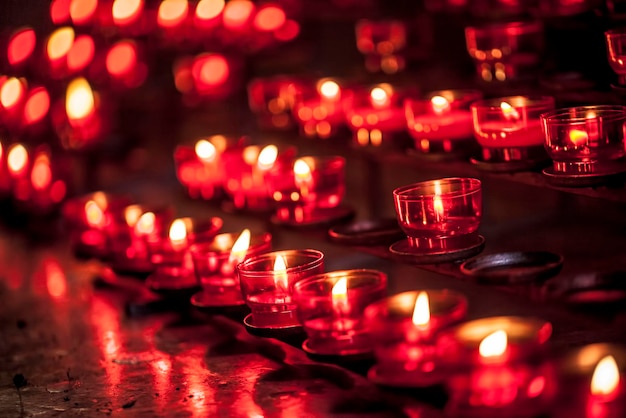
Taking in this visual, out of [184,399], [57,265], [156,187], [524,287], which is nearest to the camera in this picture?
[524,287]

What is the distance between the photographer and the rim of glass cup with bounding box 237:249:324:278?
1.92 meters

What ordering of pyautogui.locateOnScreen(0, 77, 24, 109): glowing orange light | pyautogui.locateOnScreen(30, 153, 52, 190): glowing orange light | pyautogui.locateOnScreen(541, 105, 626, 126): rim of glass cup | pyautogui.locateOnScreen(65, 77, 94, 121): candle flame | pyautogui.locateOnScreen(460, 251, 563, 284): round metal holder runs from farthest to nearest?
pyautogui.locateOnScreen(0, 77, 24, 109): glowing orange light, pyautogui.locateOnScreen(65, 77, 94, 121): candle flame, pyautogui.locateOnScreen(30, 153, 52, 190): glowing orange light, pyautogui.locateOnScreen(541, 105, 626, 126): rim of glass cup, pyautogui.locateOnScreen(460, 251, 563, 284): round metal holder

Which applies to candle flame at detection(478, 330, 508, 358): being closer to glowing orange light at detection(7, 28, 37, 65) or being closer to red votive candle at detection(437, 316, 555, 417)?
red votive candle at detection(437, 316, 555, 417)

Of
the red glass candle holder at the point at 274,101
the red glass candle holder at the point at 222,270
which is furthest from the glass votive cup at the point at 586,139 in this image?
the red glass candle holder at the point at 274,101

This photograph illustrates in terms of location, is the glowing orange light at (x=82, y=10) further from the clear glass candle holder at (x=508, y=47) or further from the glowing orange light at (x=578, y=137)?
the glowing orange light at (x=578, y=137)

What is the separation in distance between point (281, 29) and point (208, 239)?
7.22 ft

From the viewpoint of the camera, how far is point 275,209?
252cm

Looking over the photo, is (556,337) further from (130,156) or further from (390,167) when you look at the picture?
(130,156)

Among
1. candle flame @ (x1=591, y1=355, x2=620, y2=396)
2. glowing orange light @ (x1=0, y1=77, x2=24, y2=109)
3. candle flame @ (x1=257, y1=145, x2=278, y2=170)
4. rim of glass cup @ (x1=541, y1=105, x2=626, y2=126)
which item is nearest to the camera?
candle flame @ (x1=591, y1=355, x2=620, y2=396)

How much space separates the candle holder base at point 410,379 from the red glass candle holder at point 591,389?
0.21 metres

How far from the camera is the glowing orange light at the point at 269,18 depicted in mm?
4324

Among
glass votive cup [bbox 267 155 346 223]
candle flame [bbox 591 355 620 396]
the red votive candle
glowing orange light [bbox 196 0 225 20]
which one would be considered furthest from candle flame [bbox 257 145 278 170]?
glowing orange light [bbox 196 0 225 20]

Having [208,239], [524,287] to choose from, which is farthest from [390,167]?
[524,287]

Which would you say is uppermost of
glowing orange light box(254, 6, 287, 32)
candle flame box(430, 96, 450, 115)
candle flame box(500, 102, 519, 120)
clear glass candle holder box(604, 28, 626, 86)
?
glowing orange light box(254, 6, 287, 32)
